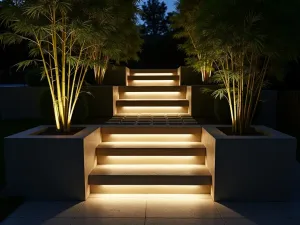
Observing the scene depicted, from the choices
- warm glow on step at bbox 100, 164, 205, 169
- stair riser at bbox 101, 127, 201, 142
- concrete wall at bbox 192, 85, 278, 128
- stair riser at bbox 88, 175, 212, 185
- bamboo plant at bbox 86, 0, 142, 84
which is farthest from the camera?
concrete wall at bbox 192, 85, 278, 128

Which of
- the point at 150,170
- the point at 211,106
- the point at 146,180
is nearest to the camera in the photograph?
the point at 146,180

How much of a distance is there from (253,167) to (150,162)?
118cm

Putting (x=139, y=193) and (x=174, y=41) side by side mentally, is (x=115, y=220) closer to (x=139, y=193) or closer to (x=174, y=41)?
(x=139, y=193)

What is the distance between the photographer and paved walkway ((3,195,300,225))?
2385 millimetres

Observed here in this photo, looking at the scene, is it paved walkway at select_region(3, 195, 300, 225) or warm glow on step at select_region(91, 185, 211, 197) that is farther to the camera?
warm glow on step at select_region(91, 185, 211, 197)

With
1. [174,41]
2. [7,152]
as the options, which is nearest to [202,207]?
[7,152]

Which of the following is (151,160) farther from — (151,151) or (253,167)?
(253,167)

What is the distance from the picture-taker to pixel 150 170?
3125 mm

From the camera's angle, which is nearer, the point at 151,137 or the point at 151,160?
the point at 151,160

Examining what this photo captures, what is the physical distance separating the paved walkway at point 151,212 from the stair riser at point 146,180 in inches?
6.1

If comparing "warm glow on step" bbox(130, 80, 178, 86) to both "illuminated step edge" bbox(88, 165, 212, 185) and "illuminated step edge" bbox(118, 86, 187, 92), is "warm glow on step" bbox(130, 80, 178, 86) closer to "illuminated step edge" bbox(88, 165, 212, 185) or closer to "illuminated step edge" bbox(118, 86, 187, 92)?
"illuminated step edge" bbox(118, 86, 187, 92)

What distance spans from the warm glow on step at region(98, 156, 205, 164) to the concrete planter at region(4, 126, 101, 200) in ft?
1.75

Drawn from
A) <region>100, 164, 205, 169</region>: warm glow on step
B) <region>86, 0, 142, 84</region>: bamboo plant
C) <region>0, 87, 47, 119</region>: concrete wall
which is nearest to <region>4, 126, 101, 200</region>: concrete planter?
<region>100, 164, 205, 169</region>: warm glow on step

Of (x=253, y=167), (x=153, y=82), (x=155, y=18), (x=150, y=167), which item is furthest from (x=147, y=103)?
(x=155, y=18)
